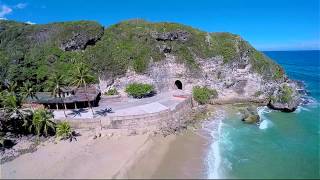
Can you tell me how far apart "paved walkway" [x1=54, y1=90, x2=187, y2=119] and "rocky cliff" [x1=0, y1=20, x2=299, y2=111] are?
634 centimetres

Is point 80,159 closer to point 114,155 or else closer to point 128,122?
point 114,155

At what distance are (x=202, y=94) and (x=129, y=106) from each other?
16767mm

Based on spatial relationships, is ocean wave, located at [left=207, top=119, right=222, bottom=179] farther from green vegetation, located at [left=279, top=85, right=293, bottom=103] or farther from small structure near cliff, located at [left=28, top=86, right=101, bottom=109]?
small structure near cliff, located at [left=28, top=86, right=101, bottom=109]

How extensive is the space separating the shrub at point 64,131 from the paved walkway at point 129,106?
4525mm

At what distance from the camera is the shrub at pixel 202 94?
68.2 meters

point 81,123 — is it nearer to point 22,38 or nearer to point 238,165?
point 238,165

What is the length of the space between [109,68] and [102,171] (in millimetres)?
37086

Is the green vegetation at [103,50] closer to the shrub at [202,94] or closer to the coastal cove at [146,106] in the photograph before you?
the coastal cove at [146,106]

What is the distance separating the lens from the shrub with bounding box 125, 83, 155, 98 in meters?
66.6

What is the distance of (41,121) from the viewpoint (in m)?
48.5

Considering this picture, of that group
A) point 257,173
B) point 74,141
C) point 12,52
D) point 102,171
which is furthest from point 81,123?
point 12,52

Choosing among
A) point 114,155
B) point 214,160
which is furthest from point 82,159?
point 214,160

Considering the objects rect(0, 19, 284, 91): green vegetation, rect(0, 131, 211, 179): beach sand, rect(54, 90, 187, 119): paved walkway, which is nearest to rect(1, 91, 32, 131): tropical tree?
rect(54, 90, 187, 119): paved walkway

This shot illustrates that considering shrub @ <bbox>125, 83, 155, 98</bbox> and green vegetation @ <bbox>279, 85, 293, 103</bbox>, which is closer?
green vegetation @ <bbox>279, 85, 293, 103</bbox>
